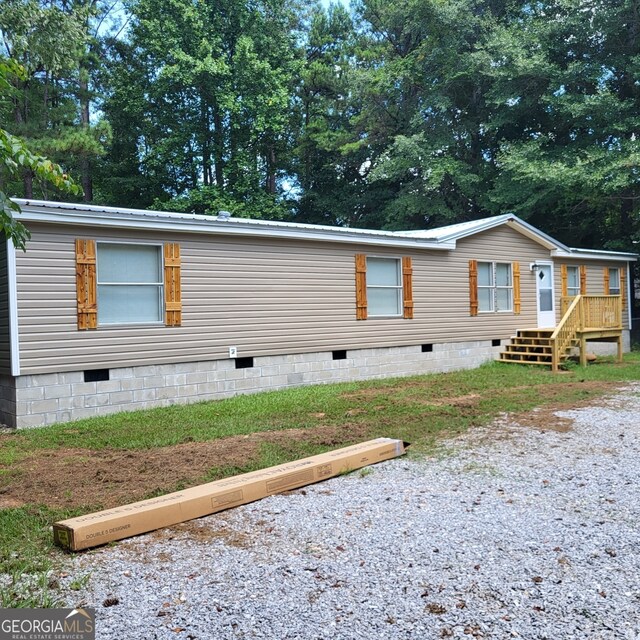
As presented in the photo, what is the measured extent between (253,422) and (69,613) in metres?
4.72

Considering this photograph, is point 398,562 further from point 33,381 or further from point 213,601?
point 33,381

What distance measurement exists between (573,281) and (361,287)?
7.63 meters

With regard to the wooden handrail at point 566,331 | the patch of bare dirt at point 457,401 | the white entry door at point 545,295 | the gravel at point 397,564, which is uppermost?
the white entry door at point 545,295

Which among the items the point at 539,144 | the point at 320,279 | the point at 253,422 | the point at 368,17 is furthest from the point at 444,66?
the point at 253,422

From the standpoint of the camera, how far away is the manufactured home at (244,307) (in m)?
8.03

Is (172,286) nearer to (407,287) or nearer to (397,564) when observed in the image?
(407,287)

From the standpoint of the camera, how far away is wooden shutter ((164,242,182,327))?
29.8 feet

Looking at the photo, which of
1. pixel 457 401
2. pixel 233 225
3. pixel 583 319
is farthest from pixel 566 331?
pixel 233 225

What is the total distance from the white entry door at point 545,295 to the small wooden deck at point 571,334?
965 mm

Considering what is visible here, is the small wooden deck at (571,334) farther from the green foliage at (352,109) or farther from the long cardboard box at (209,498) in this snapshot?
the long cardboard box at (209,498)

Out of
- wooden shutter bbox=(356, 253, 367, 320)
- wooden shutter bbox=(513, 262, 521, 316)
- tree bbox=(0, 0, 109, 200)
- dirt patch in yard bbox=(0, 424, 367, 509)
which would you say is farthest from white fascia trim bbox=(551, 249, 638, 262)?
tree bbox=(0, 0, 109, 200)

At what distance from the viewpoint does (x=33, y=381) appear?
7906 mm

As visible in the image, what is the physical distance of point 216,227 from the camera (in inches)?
373

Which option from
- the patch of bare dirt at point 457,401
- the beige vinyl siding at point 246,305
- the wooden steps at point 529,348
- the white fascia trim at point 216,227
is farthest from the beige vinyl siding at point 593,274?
the patch of bare dirt at point 457,401
